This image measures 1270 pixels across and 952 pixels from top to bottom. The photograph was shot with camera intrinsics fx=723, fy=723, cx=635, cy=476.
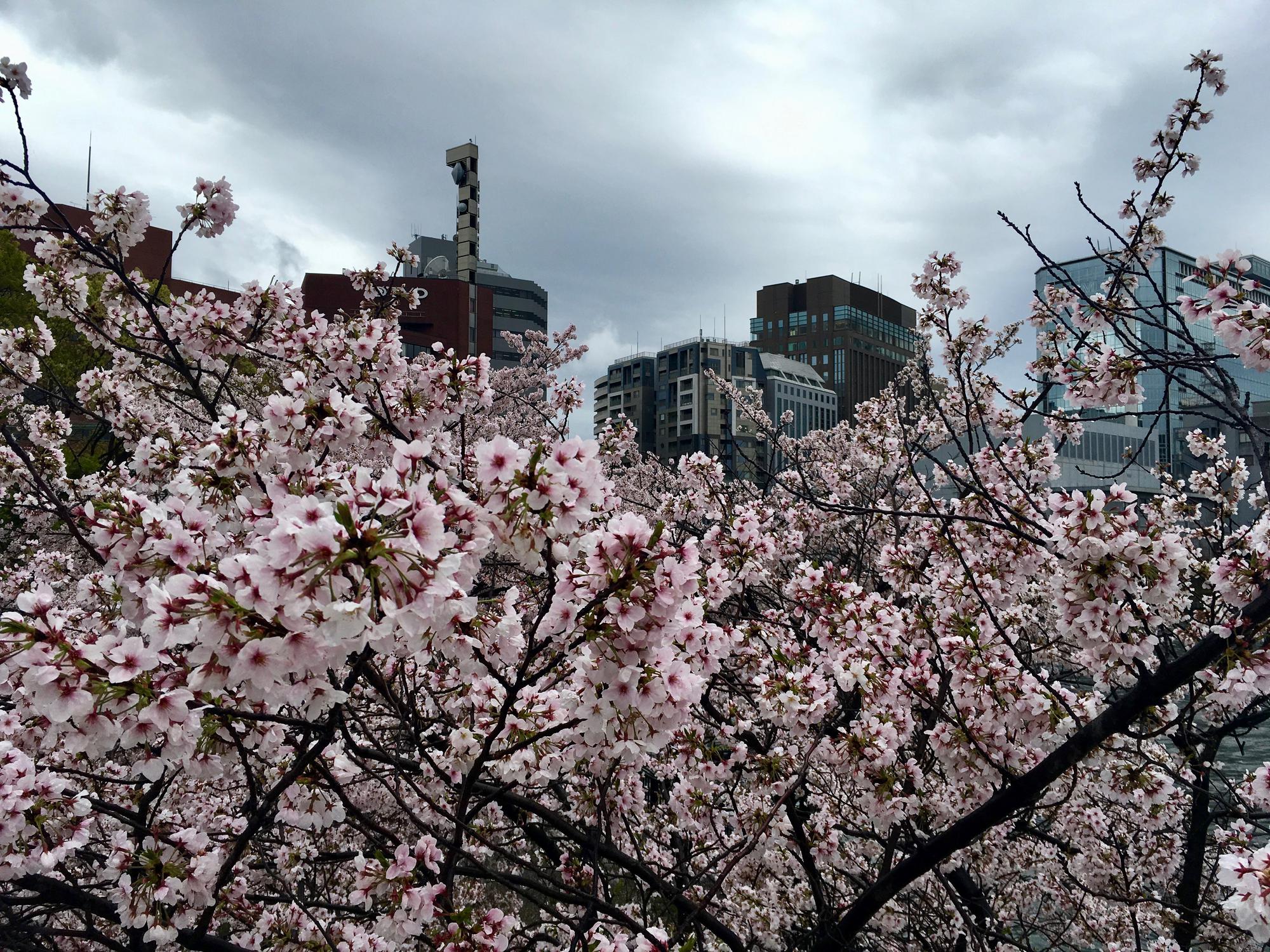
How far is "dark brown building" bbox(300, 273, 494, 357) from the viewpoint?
2360 inches

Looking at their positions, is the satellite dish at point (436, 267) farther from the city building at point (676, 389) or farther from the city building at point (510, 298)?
the city building at point (676, 389)

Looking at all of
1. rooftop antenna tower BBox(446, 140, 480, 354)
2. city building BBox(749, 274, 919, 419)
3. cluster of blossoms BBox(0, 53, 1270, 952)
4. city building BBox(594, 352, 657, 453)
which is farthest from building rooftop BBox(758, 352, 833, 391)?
cluster of blossoms BBox(0, 53, 1270, 952)

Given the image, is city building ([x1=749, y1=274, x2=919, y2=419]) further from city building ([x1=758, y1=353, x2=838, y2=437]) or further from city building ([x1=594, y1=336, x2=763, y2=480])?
city building ([x1=594, y1=336, x2=763, y2=480])

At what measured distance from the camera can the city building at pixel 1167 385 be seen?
3850 mm

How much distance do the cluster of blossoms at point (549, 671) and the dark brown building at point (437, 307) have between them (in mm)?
55217

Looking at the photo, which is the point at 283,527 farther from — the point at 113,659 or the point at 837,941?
the point at 837,941

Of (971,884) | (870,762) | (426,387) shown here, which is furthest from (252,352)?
(971,884)

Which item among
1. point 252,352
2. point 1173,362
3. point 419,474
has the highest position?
point 252,352

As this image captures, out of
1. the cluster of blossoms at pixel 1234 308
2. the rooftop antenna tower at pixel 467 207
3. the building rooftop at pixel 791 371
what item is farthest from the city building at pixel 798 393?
the cluster of blossoms at pixel 1234 308

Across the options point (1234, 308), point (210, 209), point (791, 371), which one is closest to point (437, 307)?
point (210, 209)

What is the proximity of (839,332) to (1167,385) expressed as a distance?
4913 inches

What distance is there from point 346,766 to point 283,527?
226 cm

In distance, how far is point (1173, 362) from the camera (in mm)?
3369

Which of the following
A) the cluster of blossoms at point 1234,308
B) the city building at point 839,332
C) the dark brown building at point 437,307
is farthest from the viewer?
the city building at point 839,332
